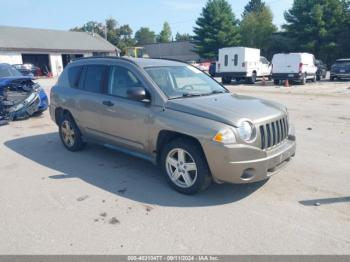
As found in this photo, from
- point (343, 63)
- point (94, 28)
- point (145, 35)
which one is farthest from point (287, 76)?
point (145, 35)

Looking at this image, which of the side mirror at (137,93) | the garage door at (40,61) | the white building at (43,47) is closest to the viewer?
the side mirror at (137,93)

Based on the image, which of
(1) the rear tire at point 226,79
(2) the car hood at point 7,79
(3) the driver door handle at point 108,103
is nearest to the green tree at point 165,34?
(1) the rear tire at point 226,79

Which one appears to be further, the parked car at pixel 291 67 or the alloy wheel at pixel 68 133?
the parked car at pixel 291 67

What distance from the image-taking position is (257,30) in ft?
173

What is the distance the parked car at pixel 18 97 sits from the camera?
397 inches

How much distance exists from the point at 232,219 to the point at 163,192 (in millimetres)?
1156

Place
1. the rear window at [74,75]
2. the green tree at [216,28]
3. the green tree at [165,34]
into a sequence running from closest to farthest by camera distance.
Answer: the rear window at [74,75] → the green tree at [216,28] → the green tree at [165,34]

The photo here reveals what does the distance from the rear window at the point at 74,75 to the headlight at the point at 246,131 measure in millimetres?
3719

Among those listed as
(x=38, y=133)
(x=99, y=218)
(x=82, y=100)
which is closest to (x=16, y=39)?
(x=38, y=133)

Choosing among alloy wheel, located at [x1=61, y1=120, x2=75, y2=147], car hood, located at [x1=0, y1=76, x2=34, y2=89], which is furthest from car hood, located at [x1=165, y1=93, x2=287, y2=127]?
car hood, located at [x1=0, y1=76, x2=34, y2=89]

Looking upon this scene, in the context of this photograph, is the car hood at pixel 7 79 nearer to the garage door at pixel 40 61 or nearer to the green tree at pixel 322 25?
the garage door at pixel 40 61

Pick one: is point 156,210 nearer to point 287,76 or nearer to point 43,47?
point 287,76

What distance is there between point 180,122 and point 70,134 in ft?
10.6

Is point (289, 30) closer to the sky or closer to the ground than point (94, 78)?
closer to the sky
